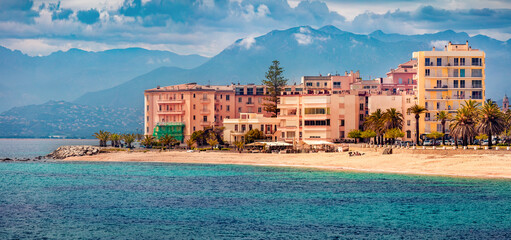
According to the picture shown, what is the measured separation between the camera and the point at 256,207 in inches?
2039

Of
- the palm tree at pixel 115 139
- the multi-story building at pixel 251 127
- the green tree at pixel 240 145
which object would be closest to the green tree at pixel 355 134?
the multi-story building at pixel 251 127

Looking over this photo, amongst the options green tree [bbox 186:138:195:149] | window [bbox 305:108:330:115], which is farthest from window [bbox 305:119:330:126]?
green tree [bbox 186:138:195:149]

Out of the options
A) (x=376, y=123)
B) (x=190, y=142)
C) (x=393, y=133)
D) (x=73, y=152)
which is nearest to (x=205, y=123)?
(x=190, y=142)

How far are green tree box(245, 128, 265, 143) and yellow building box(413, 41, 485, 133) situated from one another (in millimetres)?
31696

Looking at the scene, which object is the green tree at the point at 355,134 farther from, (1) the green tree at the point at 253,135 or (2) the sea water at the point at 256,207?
(2) the sea water at the point at 256,207

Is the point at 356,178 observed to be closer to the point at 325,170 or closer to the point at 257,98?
the point at 325,170

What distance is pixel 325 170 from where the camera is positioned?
283ft

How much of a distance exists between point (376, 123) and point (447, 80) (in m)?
18.4

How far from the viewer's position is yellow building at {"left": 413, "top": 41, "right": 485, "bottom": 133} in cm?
12131

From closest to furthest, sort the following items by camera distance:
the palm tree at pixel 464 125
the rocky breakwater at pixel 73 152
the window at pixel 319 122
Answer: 1. the palm tree at pixel 464 125
2. the window at pixel 319 122
3. the rocky breakwater at pixel 73 152

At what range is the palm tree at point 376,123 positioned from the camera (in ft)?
371

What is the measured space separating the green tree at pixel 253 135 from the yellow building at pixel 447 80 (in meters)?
31.7

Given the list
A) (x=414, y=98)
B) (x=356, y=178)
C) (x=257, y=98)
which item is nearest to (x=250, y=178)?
(x=356, y=178)

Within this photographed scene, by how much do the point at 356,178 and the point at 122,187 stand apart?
2677 centimetres
